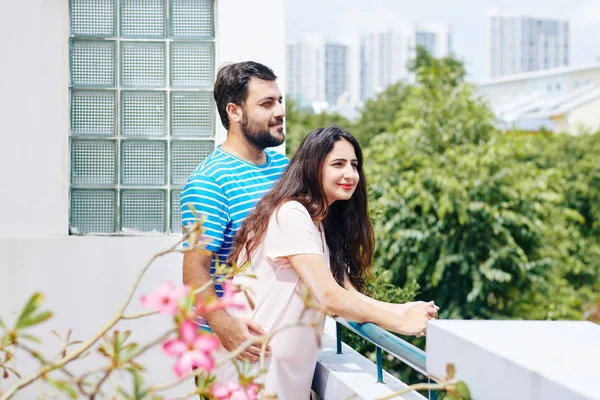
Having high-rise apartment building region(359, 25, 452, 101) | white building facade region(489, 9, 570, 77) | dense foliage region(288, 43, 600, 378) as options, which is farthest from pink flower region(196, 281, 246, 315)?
white building facade region(489, 9, 570, 77)

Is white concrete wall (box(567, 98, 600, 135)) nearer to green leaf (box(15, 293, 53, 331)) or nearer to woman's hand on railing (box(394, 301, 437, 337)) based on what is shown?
woman's hand on railing (box(394, 301, 437, 337))

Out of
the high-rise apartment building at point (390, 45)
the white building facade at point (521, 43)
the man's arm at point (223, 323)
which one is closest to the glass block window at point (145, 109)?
the man's arm at point (223, 323)

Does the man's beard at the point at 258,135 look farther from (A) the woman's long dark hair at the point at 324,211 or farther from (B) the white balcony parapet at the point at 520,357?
(B) the white balcony parapet at the point at 520,357

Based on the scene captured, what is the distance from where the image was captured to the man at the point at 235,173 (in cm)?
217

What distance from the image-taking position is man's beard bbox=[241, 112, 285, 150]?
247cm

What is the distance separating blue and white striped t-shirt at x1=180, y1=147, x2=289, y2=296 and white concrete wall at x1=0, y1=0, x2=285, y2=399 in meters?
1.08

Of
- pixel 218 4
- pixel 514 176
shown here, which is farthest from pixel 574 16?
pixel 218 4

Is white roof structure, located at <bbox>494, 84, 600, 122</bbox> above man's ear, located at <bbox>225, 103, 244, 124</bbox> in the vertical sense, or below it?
above

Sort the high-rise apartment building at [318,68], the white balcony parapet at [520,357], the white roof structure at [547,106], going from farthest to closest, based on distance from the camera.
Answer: the high-rise apartment building at [318,68] < the white roof structure at [547,106] < the white balcony parapet at [520,357]

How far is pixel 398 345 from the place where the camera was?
6.35 ft

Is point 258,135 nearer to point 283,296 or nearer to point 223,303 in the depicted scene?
point 283,296

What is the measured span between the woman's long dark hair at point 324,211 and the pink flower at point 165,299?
1.09 m

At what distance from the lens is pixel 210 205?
2.26 meters

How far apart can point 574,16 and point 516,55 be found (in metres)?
8.57
